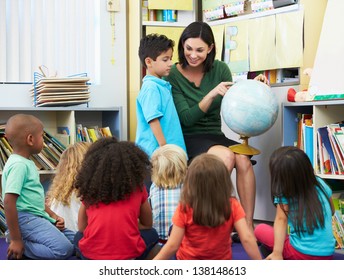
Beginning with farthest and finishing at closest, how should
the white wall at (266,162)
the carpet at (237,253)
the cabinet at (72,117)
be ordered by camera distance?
A: the cabinet at (72,117), the white wall at (266,162), the carpet at (237,253)

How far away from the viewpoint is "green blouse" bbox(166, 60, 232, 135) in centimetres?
416

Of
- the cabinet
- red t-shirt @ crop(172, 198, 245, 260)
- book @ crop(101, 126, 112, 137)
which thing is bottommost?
red t-shirt @ crop(172, 198, 245, 260)

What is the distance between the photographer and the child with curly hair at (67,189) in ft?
11.8

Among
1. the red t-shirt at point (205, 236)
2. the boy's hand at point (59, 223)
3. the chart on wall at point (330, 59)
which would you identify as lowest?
the boy's hand at point (59, 223)

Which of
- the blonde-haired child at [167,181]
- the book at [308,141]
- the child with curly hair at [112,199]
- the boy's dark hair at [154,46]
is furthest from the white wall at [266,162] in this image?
the child with curly hair at [112,199]

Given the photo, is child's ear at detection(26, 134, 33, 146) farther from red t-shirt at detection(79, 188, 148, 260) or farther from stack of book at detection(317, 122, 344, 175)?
stack of book at detection(317, 122, 344, 175)

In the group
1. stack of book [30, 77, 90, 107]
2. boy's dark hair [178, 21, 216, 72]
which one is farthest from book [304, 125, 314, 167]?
stack of book [30, 77, 90, 107]

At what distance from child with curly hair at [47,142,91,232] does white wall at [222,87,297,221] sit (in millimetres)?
1436

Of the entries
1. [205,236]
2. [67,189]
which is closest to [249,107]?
→ [67,189]

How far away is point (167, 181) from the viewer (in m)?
3.35

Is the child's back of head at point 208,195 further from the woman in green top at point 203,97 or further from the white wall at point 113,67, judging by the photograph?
the white wall at point 113,67

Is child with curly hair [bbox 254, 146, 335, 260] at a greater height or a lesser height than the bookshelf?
lesser

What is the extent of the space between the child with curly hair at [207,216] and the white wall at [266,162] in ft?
6.10

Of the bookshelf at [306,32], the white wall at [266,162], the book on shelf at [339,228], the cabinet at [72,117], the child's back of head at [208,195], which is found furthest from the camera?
the cabinet at [72,117]
